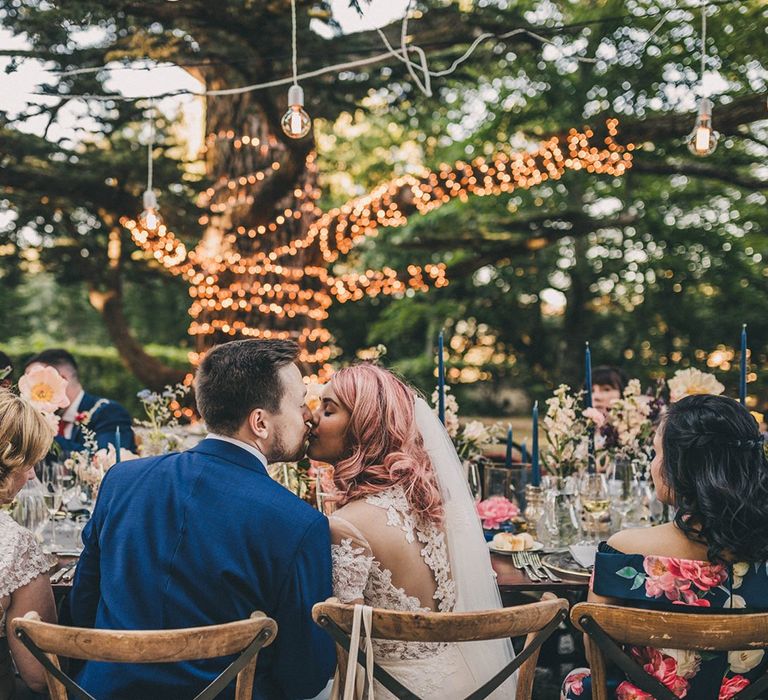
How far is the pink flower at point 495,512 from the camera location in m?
3.13

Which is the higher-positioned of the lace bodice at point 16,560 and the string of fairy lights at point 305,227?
the string of fairy lights at point 305,227

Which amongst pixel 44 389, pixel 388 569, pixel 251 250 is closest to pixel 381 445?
pixel 388 569

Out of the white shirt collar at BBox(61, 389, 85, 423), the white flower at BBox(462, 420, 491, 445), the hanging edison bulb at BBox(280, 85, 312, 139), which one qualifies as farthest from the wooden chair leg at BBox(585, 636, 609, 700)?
the white shirt collar at BBox(61, 389, 85, 423)

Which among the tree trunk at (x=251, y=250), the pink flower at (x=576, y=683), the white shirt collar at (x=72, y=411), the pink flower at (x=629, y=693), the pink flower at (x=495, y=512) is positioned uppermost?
the tree trunk at (x=251, y=250)

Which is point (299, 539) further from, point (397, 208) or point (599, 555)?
point (397, 208)

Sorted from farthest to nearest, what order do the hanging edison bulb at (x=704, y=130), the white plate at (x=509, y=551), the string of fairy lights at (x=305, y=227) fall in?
the string of fairy lights at (x=305, y=227) → the hanging edison bulb at (x=704, y=130) → the white plate at (x=509, y=551)

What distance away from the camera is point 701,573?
1.97 metres

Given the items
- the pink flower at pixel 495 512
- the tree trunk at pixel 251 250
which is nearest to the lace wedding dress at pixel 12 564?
the pink flower at pixel 495 512

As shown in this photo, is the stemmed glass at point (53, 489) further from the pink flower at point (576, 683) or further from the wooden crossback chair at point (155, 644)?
the pink flower at point (576, 683)

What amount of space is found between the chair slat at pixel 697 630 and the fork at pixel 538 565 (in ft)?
2.66

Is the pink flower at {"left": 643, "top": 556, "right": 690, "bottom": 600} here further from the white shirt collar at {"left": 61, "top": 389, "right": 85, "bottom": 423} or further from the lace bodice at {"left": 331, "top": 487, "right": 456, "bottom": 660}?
the white shirt collar at {"left": 61, "top": 389, "right": 85, "bottom": 423}

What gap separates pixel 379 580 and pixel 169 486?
24.4 inches

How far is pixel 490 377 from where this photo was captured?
11297mm

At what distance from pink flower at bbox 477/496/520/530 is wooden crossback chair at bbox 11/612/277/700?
155cm
